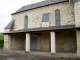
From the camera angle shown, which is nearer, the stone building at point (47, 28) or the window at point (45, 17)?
the stone building at point (47, 28)

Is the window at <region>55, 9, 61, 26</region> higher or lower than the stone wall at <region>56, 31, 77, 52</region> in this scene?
higher

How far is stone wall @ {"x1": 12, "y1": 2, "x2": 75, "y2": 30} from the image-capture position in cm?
1753

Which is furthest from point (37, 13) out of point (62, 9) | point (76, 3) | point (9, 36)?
point (76, 3)

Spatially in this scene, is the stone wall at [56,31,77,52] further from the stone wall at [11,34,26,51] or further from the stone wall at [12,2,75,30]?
the stone wall at [11,34,26,51]

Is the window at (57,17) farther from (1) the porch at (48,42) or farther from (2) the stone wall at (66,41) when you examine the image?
(2) the stone wall at (66,41)

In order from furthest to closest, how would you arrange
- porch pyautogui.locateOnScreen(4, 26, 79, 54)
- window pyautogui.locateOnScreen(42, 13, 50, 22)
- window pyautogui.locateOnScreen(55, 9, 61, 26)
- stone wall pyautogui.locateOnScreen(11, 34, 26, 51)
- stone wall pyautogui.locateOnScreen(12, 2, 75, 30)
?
stone wall pyautogui.locateOnScreen(11, 34, 26, 51), window pyautogui.locateOnScreen(42, 13, 50, 22), window pyautogui.locateOnScreen(55, 9, 61, 26), stone wall pyautogui.locateOnScreen(12, 2, 75, 30), porch pyautogui.locateOnScreen(4, 26, 79, 54)

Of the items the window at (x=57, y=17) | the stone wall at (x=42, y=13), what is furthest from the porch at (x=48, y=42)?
the stone wall at (x=42, y=13)

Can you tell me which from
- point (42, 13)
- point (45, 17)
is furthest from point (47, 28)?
point (42, 13)

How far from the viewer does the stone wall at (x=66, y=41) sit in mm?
17125

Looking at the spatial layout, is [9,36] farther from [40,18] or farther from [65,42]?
[65,42]

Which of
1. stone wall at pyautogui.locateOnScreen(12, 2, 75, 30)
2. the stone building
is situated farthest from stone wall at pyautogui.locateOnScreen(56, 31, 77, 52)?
stone wall at pyautogui.locateOnScreen(12, 2, 75, 30)

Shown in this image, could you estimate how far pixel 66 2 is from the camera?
17.8 metres

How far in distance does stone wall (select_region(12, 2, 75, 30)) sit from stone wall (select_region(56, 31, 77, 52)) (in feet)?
5.72

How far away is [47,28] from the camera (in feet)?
55.1
